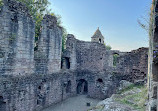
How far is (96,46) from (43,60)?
6.79m

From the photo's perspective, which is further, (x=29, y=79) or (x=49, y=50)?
(x=49, y=50)

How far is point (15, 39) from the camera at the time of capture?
336 inches

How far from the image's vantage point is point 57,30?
12898 mm

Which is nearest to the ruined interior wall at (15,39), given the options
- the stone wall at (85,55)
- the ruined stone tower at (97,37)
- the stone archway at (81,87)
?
the stone wall at (85,55)

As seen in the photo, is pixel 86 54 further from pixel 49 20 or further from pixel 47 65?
pixel 49 20

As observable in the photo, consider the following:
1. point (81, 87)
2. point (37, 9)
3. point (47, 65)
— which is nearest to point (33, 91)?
point (47, 65)

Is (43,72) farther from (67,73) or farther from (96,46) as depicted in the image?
(96,46)

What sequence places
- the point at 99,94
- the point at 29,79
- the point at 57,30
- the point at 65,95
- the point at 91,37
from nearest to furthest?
the point at 29,79 → the point at 57,30 → the point at 65,95 → the point at 99,94 → the point at 91,37

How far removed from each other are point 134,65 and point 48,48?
25.0ft

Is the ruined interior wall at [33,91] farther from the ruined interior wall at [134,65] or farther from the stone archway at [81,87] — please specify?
the ruined interior wall at [134,65]

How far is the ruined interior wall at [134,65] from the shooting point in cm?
1216

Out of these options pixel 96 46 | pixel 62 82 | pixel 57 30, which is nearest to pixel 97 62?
pixel 96 46

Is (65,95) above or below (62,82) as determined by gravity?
below

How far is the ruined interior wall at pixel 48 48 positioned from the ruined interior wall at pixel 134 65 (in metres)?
6.14
